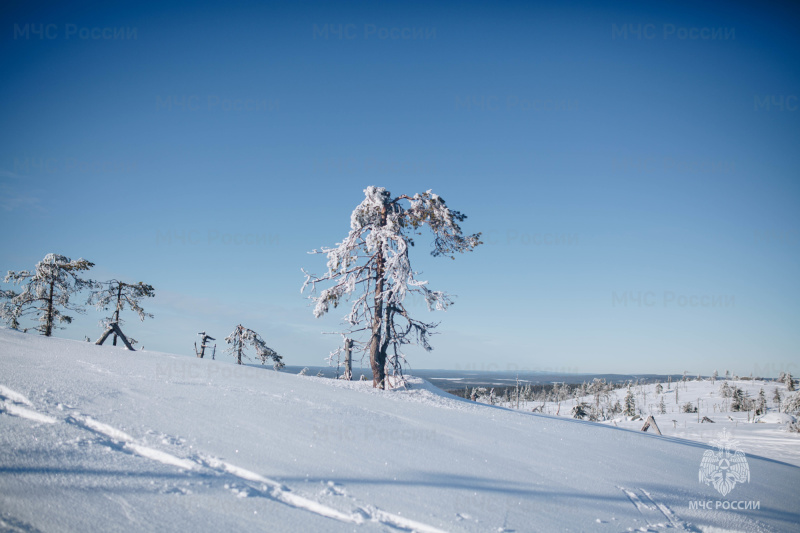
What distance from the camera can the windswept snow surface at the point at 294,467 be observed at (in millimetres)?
3068

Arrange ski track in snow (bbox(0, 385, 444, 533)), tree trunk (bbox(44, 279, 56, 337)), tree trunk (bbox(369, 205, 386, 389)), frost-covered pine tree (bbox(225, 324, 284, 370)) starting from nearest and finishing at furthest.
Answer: ski track in snow (bbox(0, 385, 444, 533))
tree trunk (bbox(369, 205, 386, 389))
tree trunk (bbox(44, 279, 56, 337))
frost-covered pine tree (bbox(225, 324, 284, 370))

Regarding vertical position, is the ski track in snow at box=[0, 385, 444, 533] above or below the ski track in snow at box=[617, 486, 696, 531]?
above

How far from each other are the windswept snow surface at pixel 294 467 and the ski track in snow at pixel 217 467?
2cm

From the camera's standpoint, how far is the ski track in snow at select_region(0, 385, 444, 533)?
11.0 feet

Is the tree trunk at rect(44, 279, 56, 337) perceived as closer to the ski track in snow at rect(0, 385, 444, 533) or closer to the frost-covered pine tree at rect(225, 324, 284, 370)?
the frost-covered pine tree at rect(225, 324, 284, 370)

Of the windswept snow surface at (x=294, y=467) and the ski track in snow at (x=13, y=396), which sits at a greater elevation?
the ski track in snow at (x=13, y=396)

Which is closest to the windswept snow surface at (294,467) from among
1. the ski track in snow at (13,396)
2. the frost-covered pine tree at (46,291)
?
the ski track in snow at (13,396)

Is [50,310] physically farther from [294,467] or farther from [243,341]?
[294,467]

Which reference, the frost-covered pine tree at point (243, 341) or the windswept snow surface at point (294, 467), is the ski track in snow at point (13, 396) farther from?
the frost-covered pine tree at point (243, 341)

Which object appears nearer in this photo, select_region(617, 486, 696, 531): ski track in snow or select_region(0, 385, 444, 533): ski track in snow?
select_region(0, 385, 444, 533): ski track in snow

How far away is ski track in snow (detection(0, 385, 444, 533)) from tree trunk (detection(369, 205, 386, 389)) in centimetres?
781

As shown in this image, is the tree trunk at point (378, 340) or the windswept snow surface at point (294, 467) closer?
the windswept snow surface at point (294, 467)

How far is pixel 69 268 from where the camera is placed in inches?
918

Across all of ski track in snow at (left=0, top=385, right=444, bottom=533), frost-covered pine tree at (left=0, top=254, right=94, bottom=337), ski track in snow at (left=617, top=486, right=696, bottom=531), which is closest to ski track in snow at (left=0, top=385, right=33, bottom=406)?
ski track in snow at (left=0, top=385, right=444, bottom=533)
